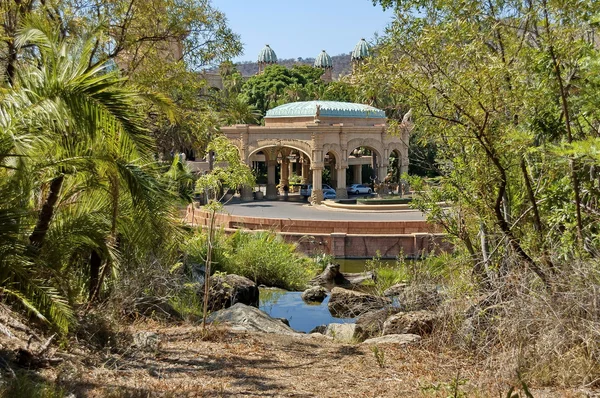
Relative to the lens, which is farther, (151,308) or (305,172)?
(305,172)

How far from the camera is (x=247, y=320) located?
1003 cm

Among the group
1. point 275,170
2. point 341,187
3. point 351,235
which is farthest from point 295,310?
point 275,170

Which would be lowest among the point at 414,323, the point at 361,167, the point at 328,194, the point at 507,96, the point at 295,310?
the point at 295,310

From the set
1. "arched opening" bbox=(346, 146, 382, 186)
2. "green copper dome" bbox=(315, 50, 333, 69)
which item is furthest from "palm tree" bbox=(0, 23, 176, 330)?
"green copper dome" bbox=(315, 50, 333, 69)

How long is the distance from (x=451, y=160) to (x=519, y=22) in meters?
2.41

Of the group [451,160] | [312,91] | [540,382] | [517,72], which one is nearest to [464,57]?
[517,72]

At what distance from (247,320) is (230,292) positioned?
2.23 metres

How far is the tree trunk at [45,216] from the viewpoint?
22.9 ft

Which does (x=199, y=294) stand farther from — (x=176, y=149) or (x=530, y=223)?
(x=176, y=149)

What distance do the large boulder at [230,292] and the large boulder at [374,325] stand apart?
2.72 metres

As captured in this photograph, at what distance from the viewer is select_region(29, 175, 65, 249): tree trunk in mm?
6988

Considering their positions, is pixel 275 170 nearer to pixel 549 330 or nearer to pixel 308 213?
pixel 308 213

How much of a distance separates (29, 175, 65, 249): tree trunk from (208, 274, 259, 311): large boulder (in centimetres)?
488

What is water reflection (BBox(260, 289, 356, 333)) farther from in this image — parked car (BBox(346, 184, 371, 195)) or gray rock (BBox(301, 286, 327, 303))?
parked car (BBox(346, 184, 371, 195))
